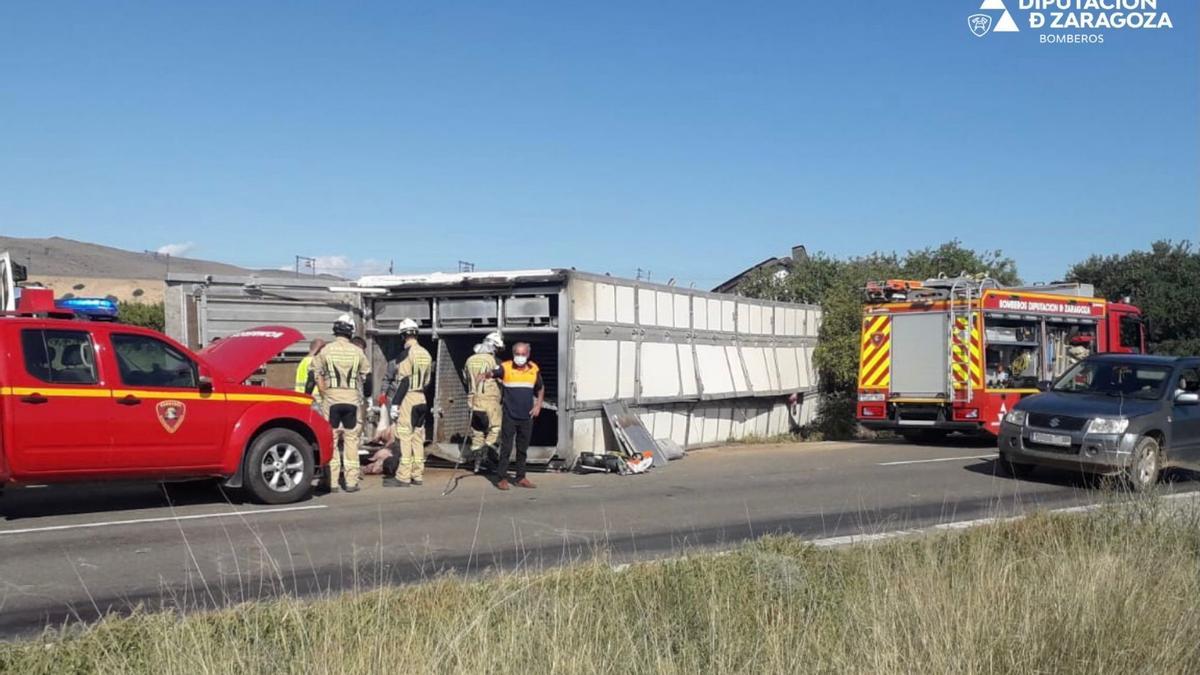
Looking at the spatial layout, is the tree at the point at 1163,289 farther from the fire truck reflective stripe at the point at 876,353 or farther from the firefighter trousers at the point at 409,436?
the firefighter trousers at the point at 409,436

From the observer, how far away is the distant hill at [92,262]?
68.0 m

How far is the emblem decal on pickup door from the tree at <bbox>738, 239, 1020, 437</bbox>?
1550cm

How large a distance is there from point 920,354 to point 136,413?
13566 millimetres

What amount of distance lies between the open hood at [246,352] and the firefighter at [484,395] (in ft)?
7.06

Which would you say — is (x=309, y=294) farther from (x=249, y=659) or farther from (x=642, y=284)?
(x=249, y=659)

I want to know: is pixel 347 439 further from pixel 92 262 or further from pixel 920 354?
pixel 92 262

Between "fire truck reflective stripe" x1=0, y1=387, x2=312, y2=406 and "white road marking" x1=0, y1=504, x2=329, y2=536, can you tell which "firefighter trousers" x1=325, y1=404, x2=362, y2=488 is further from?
"white road marking" x1=0, y1=504, x2=329, y2=536

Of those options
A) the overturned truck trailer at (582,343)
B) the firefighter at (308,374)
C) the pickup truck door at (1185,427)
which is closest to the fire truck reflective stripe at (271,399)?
the firefighter at (308,374)

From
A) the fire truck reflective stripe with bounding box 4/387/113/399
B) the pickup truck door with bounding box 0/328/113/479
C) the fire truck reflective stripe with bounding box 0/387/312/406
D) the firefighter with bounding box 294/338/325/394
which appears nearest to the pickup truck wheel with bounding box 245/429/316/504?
the fire truck reflective stripe with bounding box 0/387/312/406

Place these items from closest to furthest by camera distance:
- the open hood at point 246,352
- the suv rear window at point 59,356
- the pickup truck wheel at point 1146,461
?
the suv rear window at point 59,356, the open hood at point 246,352, the pickup truck wheel at point 1146,461

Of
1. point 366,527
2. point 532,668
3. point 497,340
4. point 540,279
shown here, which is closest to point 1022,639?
point 532,668

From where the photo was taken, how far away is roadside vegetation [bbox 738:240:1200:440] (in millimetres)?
23375

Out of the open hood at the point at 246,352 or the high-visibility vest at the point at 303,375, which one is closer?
the open hood at the point at 246,352

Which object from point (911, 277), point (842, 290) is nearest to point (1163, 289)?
point (911, 277)
